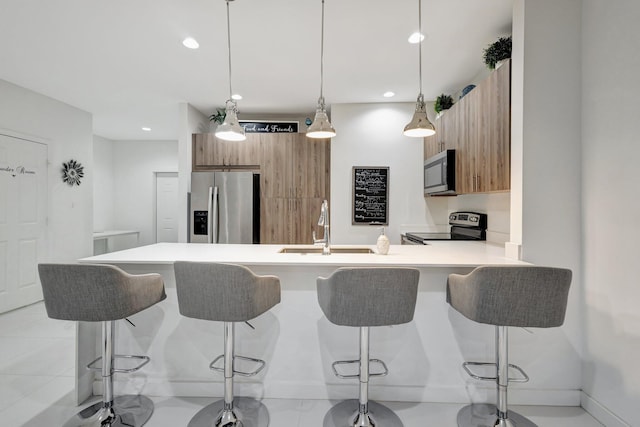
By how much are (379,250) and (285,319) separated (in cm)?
77

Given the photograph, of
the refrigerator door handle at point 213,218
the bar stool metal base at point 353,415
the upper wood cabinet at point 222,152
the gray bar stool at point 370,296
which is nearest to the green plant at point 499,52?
the gray bar stool at point 370,296

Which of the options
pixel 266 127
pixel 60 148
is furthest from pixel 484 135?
pixel 60 148

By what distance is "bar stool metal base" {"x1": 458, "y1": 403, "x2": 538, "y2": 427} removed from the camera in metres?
1.78

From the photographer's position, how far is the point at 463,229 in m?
3.47

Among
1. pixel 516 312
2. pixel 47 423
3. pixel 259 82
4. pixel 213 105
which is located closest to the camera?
pixel 516 312

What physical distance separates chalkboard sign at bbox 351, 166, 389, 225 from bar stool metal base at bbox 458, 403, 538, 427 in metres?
2.46

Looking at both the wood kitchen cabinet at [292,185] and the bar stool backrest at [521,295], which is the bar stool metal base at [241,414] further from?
the wood kitchen cabinet at [292,185]

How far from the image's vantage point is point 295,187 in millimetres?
4324

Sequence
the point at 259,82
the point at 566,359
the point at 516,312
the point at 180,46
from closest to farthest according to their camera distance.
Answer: the point at 516,312, the point at 566,359, the point at 180,46, the point at 259,82

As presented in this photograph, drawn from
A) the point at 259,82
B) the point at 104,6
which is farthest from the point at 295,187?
the point at 104,6

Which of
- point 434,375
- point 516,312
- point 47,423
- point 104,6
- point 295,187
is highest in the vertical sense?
point 104,6

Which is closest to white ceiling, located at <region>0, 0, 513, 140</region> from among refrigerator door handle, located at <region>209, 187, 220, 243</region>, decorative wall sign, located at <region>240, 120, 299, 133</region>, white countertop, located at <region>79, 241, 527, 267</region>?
decorative wall sign, located at <region>240, 120, 299, 133</region>

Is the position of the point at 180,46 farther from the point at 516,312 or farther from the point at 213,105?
the point at 516,312

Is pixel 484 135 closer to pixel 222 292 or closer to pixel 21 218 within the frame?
pixel 222 292
